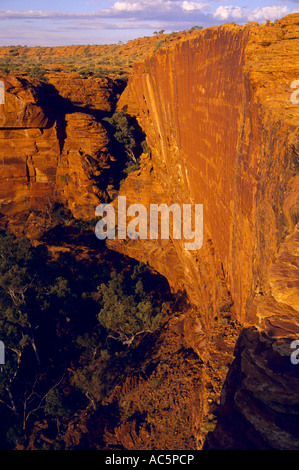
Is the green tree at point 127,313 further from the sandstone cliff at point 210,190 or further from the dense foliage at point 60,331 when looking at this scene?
the sandstone cliff at point 210,190

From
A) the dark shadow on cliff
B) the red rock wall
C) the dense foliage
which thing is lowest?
the dense foliage

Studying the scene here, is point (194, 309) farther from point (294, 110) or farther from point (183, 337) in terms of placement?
point (294, 110)

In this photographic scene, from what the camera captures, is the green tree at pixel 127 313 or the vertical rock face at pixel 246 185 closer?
the vertical rock face at pixel 246 185

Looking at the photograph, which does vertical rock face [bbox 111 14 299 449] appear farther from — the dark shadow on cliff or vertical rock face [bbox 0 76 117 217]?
vertical rock face [bbox 0 76 117 217]

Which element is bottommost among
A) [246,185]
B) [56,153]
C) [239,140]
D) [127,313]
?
[127,313]

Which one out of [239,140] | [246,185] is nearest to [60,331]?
[246,185]

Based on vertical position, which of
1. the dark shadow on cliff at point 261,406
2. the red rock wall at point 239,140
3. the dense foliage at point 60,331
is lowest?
the dense foliage at point 60,331

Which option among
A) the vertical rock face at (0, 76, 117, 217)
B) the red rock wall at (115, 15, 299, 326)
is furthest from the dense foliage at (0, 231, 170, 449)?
the vertical rock face at (0, 76, 117, 217)

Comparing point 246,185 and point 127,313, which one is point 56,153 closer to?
point 127,313

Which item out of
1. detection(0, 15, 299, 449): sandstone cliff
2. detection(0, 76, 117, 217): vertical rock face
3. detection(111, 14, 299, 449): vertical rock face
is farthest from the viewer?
detection(0, 76, 117, 217): vertical rock face

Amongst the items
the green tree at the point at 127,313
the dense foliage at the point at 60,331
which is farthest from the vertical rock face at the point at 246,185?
the dense foliage at the point at 60,331
